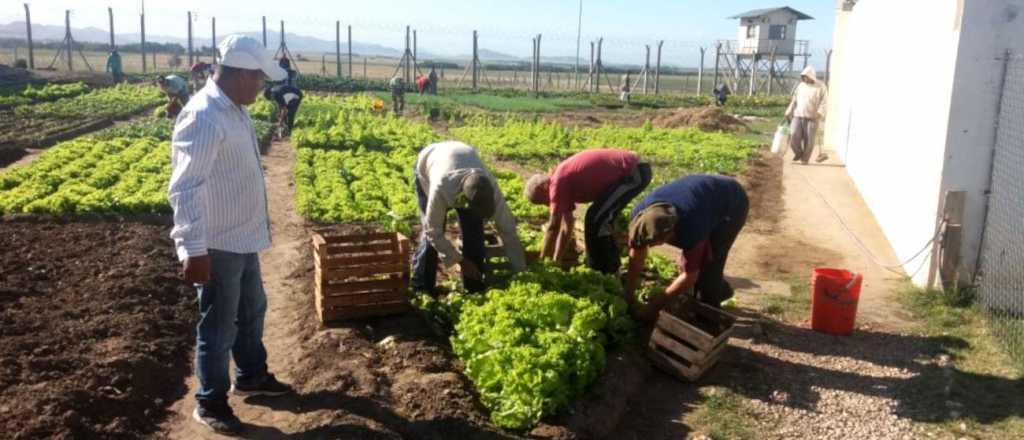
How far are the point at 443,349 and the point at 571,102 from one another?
101ft

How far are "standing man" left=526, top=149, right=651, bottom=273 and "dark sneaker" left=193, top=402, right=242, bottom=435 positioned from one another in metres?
3.03

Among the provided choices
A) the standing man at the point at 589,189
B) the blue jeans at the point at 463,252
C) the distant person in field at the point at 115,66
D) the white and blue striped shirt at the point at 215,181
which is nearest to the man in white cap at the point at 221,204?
the white and blue striped shirt at the point at 215,181

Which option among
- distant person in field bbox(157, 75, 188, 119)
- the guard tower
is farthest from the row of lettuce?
the guard tower

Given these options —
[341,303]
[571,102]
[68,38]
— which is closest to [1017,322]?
[341,303]

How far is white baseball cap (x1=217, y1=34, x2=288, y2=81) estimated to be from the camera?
4785mm

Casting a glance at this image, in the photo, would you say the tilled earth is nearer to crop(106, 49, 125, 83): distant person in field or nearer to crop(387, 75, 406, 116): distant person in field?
crop(387, 75, 406, 116): distant person in field

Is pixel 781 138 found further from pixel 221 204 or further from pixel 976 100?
pixel 221 204

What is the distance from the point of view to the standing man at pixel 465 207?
21.1 feet

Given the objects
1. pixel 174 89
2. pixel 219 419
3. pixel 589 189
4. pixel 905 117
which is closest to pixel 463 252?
pixel 589 189

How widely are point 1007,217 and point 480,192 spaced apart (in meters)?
5.25

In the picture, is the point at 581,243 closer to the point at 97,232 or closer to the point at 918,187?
the point at 918,187

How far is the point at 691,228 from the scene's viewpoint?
6.19 metres

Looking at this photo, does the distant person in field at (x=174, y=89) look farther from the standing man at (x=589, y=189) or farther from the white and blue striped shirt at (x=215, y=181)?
the white and blue striped shirt at (x=215, y=181)

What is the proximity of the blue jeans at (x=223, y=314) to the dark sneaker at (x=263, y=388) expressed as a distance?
14.7 inches
